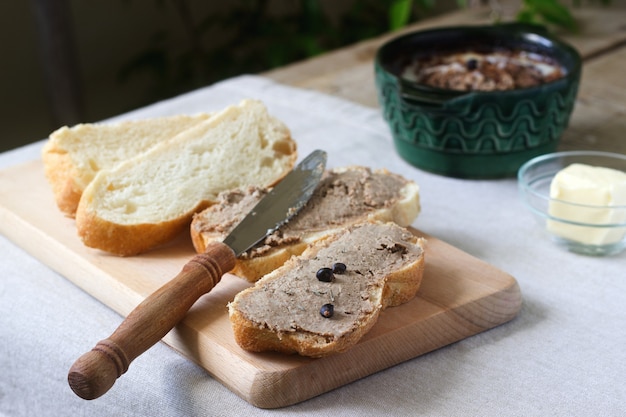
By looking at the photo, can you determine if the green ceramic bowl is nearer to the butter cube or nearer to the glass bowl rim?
the glass bowl rim

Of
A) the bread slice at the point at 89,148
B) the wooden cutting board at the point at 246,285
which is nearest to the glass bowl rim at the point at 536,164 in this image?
the wooden cutting board at the point at 246,285

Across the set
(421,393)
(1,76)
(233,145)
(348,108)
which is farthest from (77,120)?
(421,393)

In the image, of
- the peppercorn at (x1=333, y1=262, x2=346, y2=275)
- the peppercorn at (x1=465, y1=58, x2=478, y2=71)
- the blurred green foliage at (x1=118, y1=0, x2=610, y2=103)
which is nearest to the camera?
the peppercorn at (x1=333, y1=262, x2=346, y2=275)

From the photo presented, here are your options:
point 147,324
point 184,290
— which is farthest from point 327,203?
point 147,324

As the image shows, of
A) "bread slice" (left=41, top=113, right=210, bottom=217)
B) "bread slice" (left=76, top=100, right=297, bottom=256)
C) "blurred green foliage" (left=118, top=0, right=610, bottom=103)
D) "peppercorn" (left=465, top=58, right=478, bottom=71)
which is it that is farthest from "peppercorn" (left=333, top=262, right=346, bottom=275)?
"blurred green foliage" (left=118, top=0, right=610, bottom=103)

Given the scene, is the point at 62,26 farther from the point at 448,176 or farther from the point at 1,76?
the point at 448,176

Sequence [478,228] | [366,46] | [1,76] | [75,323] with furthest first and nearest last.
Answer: [1,76]
[366,46]
[478,228]
[75,323]
